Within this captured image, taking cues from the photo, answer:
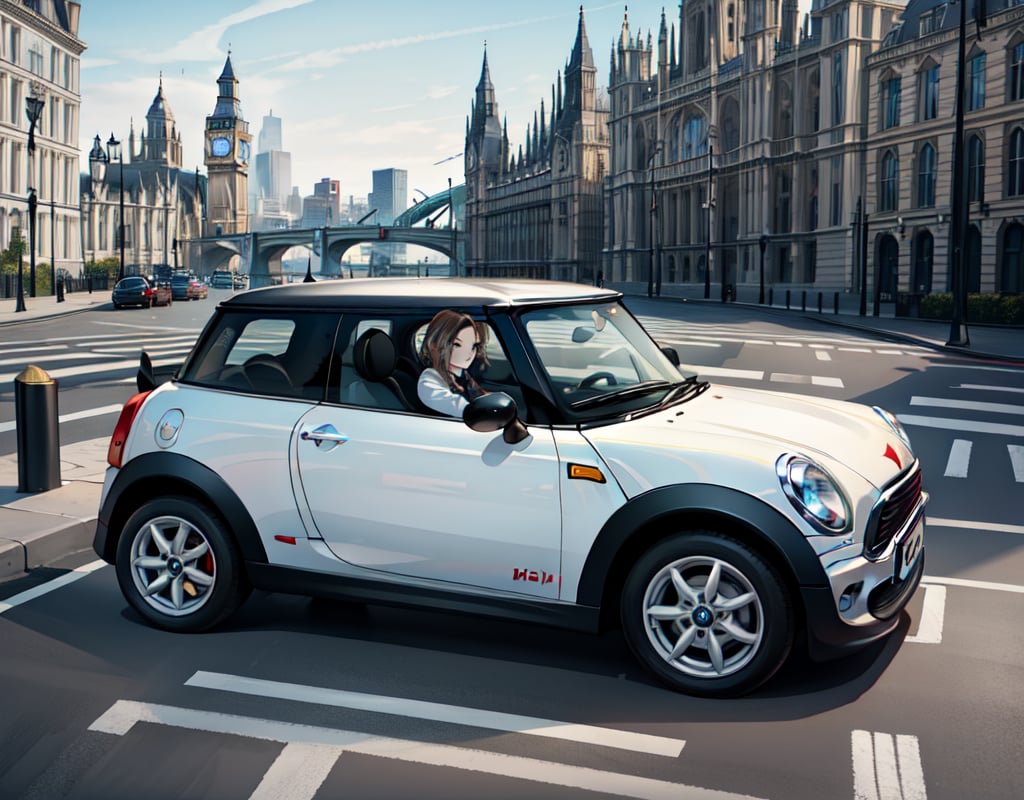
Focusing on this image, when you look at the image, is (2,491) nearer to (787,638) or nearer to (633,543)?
(633,543)

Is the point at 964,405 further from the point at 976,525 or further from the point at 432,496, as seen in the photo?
the point at 432,496

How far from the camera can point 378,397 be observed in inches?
200

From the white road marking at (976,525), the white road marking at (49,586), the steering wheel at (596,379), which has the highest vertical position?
the steering wheel at (596,379)

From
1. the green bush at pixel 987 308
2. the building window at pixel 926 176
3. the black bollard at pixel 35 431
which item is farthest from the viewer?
the building window at pixel 926 176

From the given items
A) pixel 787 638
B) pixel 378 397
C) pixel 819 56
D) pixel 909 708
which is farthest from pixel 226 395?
pixel 819 56

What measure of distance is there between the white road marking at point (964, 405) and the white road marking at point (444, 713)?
11206 millimetres

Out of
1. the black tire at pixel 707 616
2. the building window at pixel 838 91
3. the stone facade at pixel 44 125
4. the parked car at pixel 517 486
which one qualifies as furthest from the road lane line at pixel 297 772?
the stone facade at pixel 44 125

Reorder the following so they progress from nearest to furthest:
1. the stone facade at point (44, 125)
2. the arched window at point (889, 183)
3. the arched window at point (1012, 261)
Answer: the arched window at point (1012, 261)
the arched window at point (889, 183)
the stone facade at point (44, 125)

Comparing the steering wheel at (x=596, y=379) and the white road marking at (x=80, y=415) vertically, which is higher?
the steering wheel at (x=596, y=379)

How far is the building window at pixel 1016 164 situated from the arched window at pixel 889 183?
9.50 meters

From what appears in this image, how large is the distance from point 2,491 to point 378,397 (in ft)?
14.1

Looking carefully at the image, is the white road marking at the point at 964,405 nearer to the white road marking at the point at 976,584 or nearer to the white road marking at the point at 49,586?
the white road marking at the point at 976,584

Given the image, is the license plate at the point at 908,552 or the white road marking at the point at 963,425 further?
the white road marking at the point at 963,425

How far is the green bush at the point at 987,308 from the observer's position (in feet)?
109
